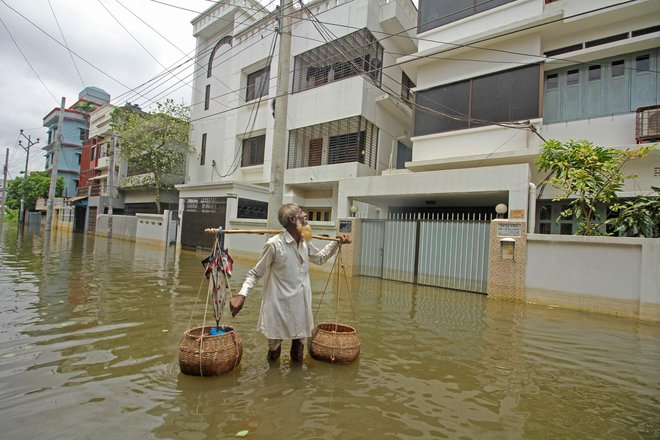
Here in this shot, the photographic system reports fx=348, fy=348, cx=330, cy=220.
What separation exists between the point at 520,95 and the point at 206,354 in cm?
1184

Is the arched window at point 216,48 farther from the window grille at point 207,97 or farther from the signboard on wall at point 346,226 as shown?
the signboard on wall at point 346,226

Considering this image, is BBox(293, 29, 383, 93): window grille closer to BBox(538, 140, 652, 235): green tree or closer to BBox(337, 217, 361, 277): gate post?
BBox(337, 217, 361, 277): gate post

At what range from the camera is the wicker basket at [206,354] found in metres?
3.32

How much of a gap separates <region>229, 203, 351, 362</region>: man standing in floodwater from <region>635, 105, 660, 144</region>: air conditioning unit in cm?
1073

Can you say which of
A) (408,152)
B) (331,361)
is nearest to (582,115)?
(408,152)

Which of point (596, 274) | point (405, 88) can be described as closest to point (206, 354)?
point (596, 274)

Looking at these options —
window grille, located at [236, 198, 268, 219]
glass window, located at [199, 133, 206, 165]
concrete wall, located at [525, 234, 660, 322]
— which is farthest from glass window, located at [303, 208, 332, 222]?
concrete wall, located at [525, 234, 660, 322]

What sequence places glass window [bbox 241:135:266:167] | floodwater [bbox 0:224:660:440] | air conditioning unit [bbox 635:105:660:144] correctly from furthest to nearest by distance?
1. glass window [bbox 241:135:266:167]
2. air conditioning unit [bbox 635:105:660:144]
3. floodwater [bbox 0:224:660:440]

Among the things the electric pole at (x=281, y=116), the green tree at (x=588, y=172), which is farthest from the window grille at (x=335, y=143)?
the green tree at (x=588, y=172)

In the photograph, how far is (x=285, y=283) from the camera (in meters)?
3.67

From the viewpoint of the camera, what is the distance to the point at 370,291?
9289 mm

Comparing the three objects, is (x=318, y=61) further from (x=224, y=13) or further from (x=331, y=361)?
(x=331, y=361)

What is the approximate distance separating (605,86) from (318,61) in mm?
11877

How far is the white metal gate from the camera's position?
9.66m
